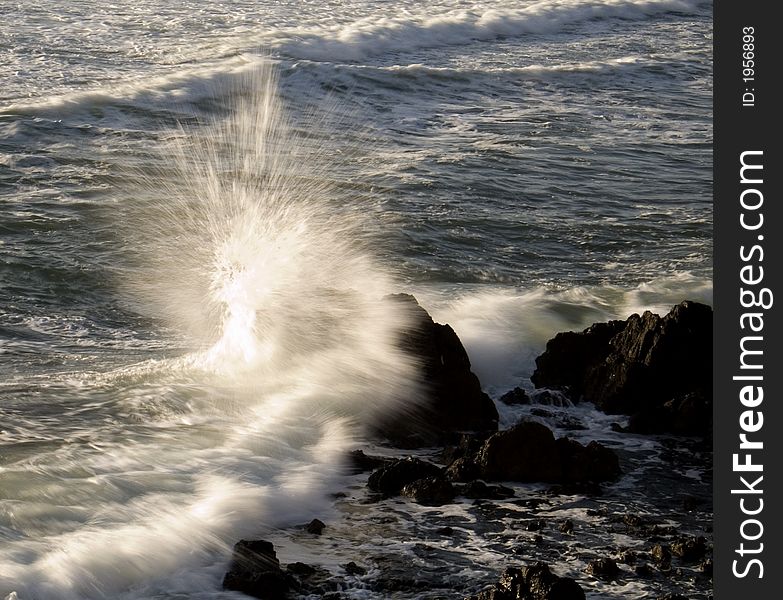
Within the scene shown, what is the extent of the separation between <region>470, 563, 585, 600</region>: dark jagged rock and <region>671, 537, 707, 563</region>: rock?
0.94m

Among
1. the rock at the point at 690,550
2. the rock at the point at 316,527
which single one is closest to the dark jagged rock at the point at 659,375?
the rock at the point at 690,550

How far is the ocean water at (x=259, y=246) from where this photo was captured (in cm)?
668

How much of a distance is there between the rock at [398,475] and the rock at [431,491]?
6 centimetres

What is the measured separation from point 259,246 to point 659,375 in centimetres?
363

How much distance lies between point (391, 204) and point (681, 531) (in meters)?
7.62

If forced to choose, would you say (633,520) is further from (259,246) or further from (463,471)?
(259,246)

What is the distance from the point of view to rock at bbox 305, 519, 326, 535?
6.27 m

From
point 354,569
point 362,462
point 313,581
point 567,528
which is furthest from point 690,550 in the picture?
point 362,462

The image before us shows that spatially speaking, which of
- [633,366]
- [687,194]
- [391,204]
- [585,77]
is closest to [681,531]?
[633,366]

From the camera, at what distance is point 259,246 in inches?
400

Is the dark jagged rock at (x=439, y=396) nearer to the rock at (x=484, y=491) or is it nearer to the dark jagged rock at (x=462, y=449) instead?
the dark jagged rock at (x=462, y=449)

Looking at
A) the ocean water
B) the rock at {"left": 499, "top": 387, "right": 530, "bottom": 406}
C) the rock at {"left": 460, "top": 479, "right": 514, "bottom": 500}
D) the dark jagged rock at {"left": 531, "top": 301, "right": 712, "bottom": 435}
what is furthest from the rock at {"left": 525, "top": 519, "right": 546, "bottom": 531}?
the rock at {"left": 499, "top": 387, "right": 530, "bottom": 406}

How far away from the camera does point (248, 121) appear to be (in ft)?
58.7

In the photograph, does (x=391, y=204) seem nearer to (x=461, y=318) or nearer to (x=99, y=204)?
(x=99, y=204)
